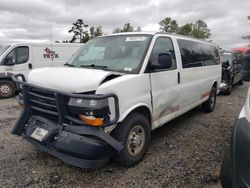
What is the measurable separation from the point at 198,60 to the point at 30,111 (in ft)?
12.6

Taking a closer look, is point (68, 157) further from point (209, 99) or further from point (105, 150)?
point (209, 99)

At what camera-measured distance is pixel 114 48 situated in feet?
14.0

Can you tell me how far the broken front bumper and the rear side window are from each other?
101 inches

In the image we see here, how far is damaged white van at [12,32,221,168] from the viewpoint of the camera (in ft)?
9.82

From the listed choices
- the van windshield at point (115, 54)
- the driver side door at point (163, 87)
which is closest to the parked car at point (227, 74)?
the driver side door at point (163, 87)

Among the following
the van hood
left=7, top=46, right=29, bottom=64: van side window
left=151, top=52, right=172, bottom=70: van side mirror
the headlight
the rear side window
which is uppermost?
left=7, top=46, right=29, bottom=64: van side window

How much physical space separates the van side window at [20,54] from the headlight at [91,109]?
7.57 meters

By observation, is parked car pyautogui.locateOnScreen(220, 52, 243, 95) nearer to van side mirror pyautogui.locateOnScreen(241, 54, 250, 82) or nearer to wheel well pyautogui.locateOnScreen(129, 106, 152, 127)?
wheel well pyautogui.locateOnScreen(129, 106, 152, 127)

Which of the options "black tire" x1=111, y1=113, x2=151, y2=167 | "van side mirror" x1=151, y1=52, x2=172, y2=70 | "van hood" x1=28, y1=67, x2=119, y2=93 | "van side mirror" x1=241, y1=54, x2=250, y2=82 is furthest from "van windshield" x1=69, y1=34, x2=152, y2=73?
"van side mirror" x1=241, y1=54, x2=250, y2=82

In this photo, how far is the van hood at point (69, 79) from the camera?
10.0 feet

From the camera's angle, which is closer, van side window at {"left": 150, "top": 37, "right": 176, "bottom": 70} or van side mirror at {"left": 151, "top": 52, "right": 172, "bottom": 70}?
van side mirror at {"left": 151, "top": 52, "right": 172, "bottom": 70}

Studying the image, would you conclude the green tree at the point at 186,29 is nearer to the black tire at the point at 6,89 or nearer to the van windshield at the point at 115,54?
the black tire at the point at 6,89

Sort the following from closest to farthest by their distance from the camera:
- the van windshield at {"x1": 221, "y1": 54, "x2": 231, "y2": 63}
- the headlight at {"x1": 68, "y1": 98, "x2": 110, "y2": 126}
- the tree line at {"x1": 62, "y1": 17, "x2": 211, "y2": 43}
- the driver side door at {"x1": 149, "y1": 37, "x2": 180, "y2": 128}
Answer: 1. the headlight at {"x1": 68, "y1": 98, "x2": 110, "y2": 126}
2. the driver side door at {"x1": 149, "y1": 37, "x2": 180, "y2": 128}
3. the van windshield at {"x1": 221, "y1": 54, "x2": 231, "y2": 63}
4. the tree line at {"x1": 62, "y1": 17, "x2": 211, "y2": 43}

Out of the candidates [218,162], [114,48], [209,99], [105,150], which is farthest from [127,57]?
[209,99]
